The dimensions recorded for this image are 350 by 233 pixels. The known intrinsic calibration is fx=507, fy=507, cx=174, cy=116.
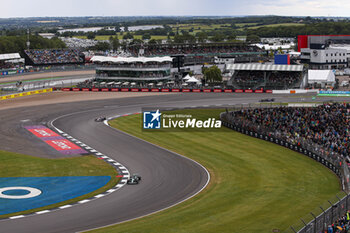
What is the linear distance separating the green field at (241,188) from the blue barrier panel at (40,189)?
715 cm

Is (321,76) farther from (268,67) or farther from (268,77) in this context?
(268,67)

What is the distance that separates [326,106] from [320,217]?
3939 centimetres

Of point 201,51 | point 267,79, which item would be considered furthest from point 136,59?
point 201,51

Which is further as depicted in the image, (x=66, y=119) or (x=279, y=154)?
(x=66, y=119)

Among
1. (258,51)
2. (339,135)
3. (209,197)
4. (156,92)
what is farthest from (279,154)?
(258,51)

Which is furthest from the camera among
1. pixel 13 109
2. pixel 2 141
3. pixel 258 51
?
pixel 258 51

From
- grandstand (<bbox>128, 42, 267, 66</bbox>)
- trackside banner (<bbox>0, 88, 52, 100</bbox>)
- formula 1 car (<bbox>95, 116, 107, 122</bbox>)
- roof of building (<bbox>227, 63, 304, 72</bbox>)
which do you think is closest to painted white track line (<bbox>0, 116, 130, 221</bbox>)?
formula 1 car (<bbox>95, 116, 107, 122</bbox>)

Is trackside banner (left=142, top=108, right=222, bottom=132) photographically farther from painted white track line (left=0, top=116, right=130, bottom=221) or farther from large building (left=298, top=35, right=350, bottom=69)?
large building (left=298, top=35, right=350, bottom=69)

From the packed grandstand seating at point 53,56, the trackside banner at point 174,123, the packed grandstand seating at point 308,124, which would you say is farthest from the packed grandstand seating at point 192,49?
the packed grandstand seating at point 308,124

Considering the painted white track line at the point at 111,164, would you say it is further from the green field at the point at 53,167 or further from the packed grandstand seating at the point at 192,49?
the packed grandstand seating at the point at 192,49

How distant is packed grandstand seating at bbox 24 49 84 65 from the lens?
154m

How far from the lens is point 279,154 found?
4631 cm

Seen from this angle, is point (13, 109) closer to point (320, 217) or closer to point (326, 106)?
point (326, 106)

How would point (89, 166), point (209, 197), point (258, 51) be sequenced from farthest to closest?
point (258, 51)
point (89, 166)
point (209, 197)
